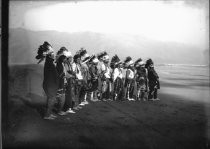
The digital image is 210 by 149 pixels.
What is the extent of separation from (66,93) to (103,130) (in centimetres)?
75

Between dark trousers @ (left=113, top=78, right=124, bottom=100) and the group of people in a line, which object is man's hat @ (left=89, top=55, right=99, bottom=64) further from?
dark trousers @ (left=113, top=78, right=124, bottom=100)

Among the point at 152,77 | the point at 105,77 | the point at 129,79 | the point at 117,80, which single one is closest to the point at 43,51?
the point at 105,77

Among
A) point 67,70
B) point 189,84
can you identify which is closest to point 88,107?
point 67,70

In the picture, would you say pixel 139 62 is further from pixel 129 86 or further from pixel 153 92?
pixel 153 92

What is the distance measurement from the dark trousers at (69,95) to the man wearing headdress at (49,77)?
17 cm

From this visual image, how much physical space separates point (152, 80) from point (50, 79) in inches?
59.7

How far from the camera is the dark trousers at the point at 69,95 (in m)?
3.82

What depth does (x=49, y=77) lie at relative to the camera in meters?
3.74

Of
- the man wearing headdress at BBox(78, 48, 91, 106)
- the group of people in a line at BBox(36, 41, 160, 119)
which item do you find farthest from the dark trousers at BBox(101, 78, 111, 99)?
the man wearing headdress at BBox(78, 48, 91, 106)

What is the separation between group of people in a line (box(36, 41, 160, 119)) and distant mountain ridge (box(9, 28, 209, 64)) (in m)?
0.09

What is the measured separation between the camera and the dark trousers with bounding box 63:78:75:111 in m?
3.82

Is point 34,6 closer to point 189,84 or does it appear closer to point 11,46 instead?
point 11,46

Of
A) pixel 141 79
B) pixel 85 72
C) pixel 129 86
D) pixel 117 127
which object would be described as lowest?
pixel 117 127

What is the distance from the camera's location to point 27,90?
3785 millimetres
